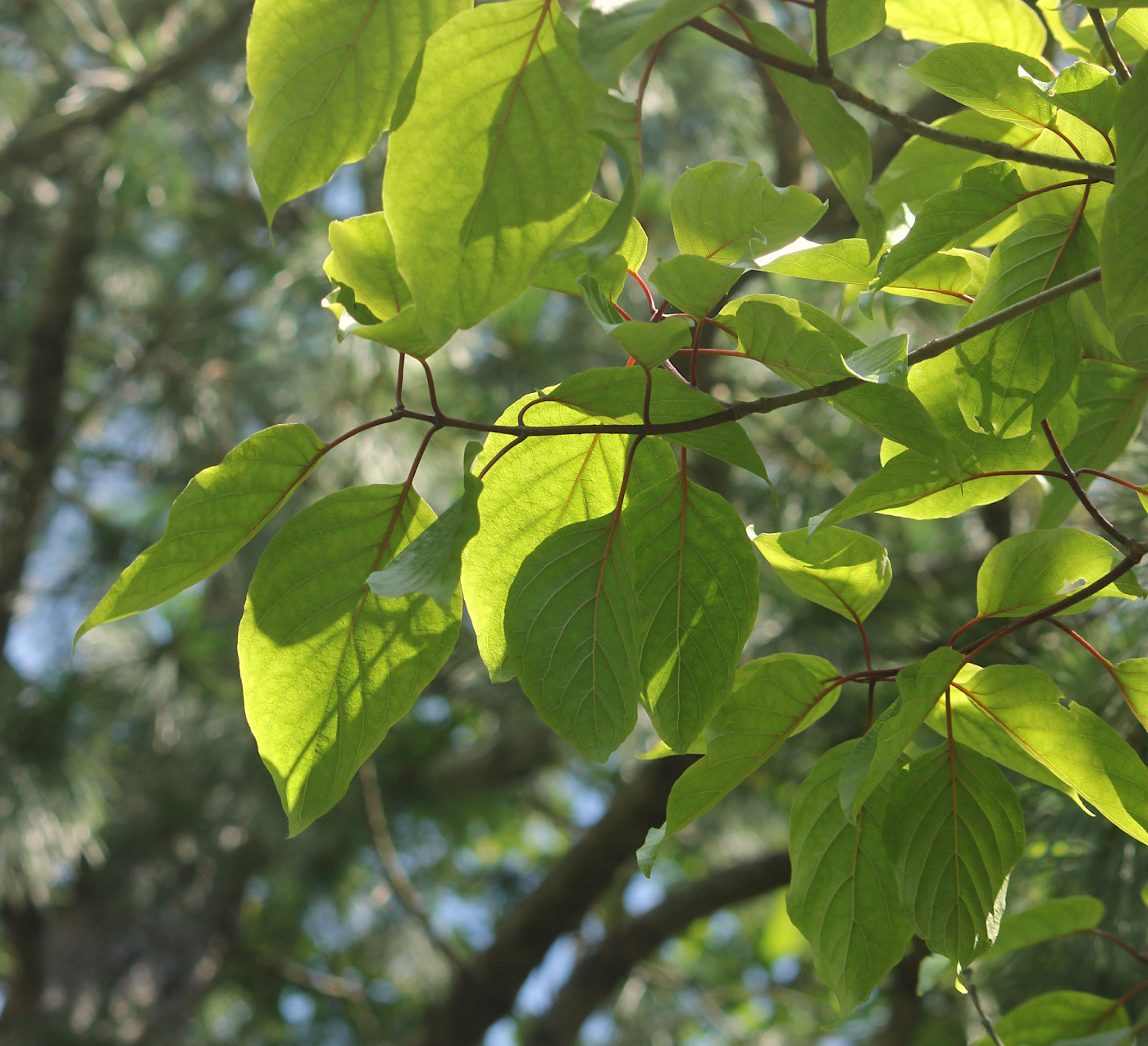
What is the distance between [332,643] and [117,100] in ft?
5.26

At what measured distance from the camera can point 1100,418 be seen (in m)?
0.33

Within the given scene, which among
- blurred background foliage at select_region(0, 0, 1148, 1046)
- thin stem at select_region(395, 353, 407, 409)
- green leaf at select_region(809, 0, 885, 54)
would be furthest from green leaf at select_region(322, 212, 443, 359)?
blurred background foliage at select_region(0, 0, 1148, 1046)

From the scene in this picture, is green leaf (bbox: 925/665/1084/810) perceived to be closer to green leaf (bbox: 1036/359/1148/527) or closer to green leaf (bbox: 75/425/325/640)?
green leaf (bbox: 1036/359/1148/527)

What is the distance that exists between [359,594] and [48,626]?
7.29ft

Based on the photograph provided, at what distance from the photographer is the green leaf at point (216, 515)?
228 mm

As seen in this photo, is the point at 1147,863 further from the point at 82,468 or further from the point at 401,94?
the point at 82,468

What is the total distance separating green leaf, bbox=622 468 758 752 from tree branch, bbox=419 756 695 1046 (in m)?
0.87

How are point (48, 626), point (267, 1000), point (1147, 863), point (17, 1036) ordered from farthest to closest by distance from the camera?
1. point (267, 1000)
2. point (48, 626)
3. point (17, 1036)
4. point (1147, 863)

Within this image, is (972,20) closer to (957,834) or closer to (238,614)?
(957,834)

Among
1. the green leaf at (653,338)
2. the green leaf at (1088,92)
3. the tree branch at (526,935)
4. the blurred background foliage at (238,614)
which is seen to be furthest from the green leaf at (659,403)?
the tree branch at (526,935)

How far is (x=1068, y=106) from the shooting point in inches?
9.4

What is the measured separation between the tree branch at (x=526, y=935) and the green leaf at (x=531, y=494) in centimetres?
88

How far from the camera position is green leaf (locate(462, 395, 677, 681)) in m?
0.25

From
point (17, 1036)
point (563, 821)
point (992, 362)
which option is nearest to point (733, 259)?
point (992, 362)
